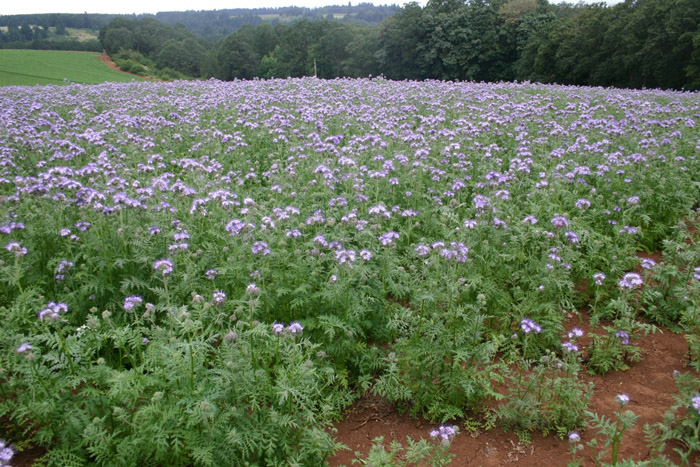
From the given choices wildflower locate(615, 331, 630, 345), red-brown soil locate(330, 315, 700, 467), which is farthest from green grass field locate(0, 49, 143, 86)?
wildflower locate(615, 331, 630, 345)

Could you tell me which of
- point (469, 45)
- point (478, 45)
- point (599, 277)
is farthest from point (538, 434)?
point (478, 45)

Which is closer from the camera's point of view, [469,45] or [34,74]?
[34,74]

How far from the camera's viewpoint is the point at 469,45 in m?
49.5

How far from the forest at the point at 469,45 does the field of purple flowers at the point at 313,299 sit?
107 ft

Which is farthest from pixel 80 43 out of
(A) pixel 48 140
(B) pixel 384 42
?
(A) pixel 48 140

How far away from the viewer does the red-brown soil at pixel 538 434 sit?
11.4 feet

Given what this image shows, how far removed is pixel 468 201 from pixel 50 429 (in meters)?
6.28

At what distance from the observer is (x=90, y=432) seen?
287 centimetres

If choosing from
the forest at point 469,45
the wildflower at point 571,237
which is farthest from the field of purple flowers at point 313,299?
the forest at point 469,45

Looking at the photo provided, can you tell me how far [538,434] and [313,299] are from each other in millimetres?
2367

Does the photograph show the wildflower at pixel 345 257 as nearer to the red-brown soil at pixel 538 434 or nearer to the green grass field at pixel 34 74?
the red-brown soil at pixel 538 434

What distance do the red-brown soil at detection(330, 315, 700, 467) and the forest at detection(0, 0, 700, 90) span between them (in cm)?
3483

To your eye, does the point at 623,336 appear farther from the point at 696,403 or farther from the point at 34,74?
the point at 34,74

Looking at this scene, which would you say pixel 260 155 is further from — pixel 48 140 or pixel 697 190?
pixel 697 190
